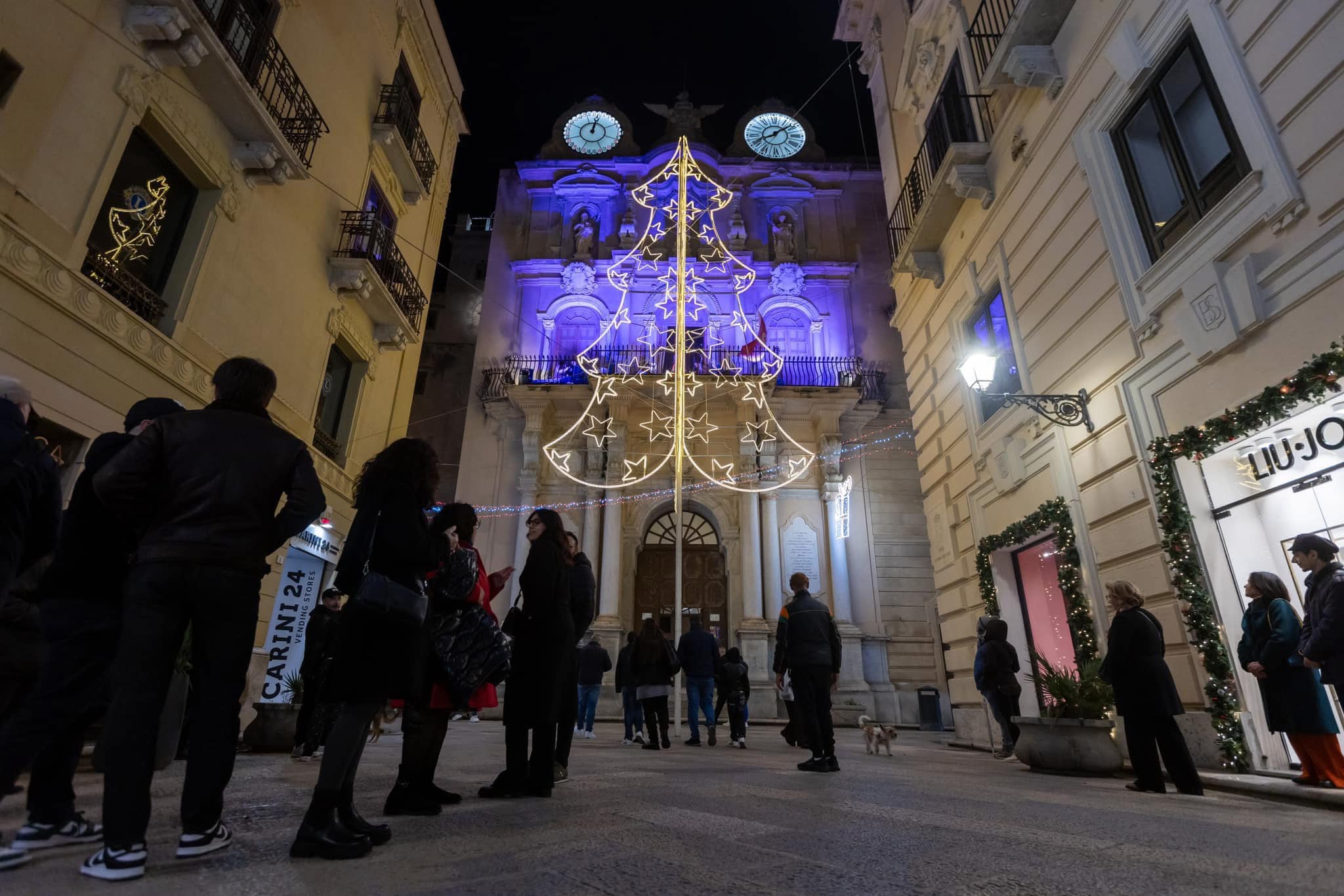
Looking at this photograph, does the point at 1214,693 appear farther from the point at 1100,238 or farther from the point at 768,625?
the point at 768,625

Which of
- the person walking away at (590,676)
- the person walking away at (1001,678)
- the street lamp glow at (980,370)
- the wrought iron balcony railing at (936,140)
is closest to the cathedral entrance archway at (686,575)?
the person walking away at (590,676)

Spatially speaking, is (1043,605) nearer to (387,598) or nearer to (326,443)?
(387,598)

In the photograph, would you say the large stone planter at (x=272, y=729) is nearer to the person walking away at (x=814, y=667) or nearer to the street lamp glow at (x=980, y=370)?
the person walking away at (x=814, y=667)

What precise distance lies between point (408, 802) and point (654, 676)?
4906 mm

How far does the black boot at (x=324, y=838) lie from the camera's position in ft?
6.93

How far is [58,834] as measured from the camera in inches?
90.5

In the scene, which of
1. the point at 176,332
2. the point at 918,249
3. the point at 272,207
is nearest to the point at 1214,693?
the point at 918,249

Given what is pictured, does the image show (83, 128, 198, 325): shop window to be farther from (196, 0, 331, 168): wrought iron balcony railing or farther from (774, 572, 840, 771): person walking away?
(774, 572, 840, 771): person walking away

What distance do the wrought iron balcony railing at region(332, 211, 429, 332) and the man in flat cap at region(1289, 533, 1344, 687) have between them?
11.2m

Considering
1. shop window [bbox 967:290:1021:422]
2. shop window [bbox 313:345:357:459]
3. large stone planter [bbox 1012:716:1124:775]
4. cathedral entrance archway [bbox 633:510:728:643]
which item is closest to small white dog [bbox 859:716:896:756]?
large stone planter [bbox 1012:716:1124:775]

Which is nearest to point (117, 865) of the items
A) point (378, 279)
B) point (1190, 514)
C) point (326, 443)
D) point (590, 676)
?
point (1190, 514)

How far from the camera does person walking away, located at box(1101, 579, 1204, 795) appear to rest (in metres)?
4.28

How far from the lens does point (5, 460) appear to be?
2666mm

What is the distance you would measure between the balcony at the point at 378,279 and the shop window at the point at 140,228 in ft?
A: 8.87
